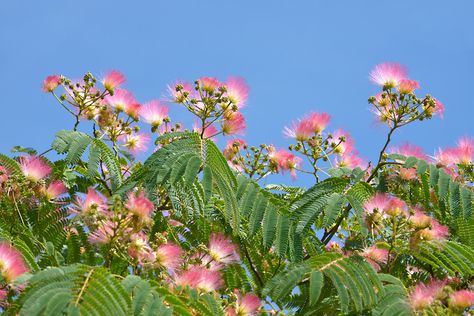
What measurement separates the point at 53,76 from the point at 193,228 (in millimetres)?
1272

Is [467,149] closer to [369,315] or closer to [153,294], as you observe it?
[369,315]

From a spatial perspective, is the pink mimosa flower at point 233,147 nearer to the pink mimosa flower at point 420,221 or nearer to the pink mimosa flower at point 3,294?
the pink mimosa flower at point 420,221

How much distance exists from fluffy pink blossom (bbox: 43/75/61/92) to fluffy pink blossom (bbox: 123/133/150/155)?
55cm

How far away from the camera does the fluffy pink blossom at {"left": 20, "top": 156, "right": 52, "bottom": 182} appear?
210 inches

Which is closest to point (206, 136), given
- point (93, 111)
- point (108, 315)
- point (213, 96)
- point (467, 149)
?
point (213, 96)

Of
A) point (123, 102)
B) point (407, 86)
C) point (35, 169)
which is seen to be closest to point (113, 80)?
point (123, 102)

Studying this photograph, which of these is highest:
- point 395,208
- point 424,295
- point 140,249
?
point 395,208

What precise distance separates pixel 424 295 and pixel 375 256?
742 millimetres

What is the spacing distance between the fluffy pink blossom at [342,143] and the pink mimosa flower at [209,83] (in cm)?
100

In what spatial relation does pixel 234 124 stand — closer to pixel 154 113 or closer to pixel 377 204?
pixel 154 113

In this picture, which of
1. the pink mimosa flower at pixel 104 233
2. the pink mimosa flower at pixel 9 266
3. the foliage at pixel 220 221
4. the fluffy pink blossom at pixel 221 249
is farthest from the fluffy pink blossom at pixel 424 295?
the pink mimosa flower at pixel 9 266

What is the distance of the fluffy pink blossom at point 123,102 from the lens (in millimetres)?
6090

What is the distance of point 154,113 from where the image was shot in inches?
243

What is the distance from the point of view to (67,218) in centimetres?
545
